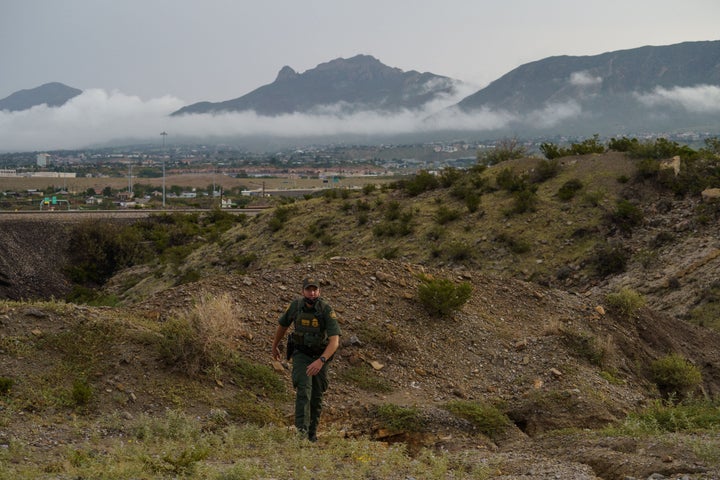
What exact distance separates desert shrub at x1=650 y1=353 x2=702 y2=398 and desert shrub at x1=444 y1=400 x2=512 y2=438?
413 cm

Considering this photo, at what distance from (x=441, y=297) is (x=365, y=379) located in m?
2.78

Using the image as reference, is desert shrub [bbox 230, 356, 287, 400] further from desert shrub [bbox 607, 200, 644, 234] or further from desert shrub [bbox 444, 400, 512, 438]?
desert shrub [bbox 607, 200, 644, 234]

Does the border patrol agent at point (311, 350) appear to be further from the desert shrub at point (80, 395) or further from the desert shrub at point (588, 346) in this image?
the desert shrub at point (588, 346)

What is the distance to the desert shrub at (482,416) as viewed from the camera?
8.84m

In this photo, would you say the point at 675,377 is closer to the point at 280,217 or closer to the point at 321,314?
the point at 321,314

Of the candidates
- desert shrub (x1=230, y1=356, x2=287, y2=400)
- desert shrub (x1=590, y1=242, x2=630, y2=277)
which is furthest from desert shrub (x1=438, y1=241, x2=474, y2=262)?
desert shrub (x1=230, y1=356, x2=287, y2=400)

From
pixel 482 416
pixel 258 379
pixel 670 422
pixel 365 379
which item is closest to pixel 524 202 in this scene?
pixel 365 379

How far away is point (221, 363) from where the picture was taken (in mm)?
9188

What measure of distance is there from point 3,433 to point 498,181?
26.9m

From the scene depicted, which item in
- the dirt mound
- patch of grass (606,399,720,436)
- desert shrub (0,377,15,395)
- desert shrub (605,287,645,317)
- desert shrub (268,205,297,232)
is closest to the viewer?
desert shrub (0,377,15,395)

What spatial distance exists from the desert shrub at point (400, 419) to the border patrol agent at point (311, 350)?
3.58 ft

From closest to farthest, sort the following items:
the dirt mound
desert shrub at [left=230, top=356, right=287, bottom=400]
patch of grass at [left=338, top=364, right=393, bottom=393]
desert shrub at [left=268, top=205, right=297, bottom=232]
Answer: the dirt mound, desert shrub at [left=230, top=356, right=287, bottom=400], patch of grass at [left=338, top=364, right=393, bottom=393], desert shrub at [left=268, top=205, right=297, bottom=232]

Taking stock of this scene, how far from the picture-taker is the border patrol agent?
781cm

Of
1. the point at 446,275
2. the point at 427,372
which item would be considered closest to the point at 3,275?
the point at 446,275
